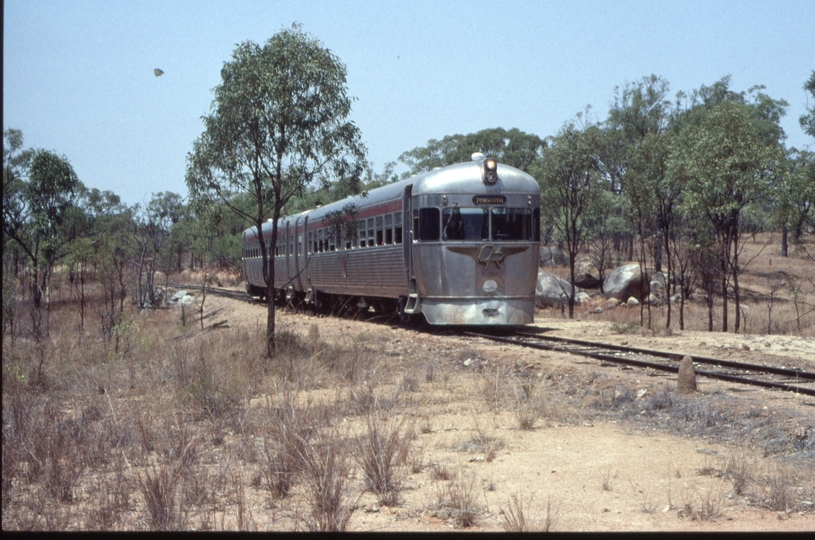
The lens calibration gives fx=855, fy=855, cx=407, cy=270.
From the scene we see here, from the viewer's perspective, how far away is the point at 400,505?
6.00 meters

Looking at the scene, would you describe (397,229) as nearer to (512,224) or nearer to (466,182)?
(466,182)

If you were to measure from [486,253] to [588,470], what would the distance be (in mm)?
10912

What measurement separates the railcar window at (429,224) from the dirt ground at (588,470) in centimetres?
602

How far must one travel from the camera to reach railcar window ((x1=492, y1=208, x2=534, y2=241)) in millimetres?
17781

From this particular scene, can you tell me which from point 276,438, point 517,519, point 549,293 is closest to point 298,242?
point 549,293

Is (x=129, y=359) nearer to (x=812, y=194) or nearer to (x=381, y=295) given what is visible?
(x=381, y=295)

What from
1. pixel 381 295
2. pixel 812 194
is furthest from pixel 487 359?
pixel 812 194

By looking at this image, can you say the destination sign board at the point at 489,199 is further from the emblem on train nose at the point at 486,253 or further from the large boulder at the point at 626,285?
the large boulder at the point at 626,285

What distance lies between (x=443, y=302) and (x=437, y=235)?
55.4 inches

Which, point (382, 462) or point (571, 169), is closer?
point (382, 462)

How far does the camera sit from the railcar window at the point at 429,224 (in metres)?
17.5

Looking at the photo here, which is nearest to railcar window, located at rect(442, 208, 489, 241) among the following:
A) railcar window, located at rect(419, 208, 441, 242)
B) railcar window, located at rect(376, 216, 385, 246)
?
railcar window, located at rect(419, 208, 441, 242)

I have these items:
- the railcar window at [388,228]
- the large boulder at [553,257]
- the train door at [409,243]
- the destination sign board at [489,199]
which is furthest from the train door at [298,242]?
the large boulder at [553,257]

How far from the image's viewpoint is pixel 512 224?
17.9 metres
